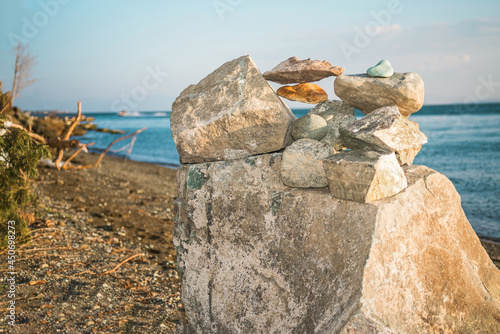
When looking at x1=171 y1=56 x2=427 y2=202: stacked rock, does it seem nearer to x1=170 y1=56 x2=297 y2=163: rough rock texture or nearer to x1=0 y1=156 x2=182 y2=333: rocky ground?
x1=170 y1=56 x2=297 y2=163: rough rock texture

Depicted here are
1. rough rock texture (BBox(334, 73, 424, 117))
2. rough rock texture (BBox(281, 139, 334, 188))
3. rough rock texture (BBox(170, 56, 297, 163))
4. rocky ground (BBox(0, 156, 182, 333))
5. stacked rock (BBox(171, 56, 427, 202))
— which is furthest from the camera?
rocky ground (BBox(0, 156, 182, 333))

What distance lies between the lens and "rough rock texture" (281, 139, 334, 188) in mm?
3080

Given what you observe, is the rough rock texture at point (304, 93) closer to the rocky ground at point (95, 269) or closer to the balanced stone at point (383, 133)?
the balanced stone at point (383, 133)

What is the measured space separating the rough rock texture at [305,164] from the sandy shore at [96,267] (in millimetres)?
1977

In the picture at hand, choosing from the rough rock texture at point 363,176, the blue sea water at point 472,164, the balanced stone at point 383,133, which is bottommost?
the blue sea water at point 472,164

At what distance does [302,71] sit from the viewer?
3436mm

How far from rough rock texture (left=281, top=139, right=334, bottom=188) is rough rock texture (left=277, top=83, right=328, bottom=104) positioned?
72cm

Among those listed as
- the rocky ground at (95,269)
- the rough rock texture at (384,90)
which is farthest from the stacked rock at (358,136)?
the rocky ground at (95,269)

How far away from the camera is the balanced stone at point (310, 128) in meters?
3.35

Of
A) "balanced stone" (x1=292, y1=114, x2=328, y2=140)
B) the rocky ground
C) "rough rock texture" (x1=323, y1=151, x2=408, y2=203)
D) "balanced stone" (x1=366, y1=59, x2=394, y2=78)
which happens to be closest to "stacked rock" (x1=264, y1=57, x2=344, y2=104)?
"balanced stone" (x1=366, y1=59, x2=394, y2=78)

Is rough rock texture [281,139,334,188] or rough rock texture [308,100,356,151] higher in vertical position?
rough rock texture [308,100,356,151]

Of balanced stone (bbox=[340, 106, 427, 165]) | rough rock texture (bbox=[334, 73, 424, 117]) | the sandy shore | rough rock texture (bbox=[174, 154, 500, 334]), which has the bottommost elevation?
the sandy shore

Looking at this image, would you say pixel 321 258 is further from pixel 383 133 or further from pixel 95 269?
pixel 95 269

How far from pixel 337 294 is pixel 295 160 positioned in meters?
1.02
